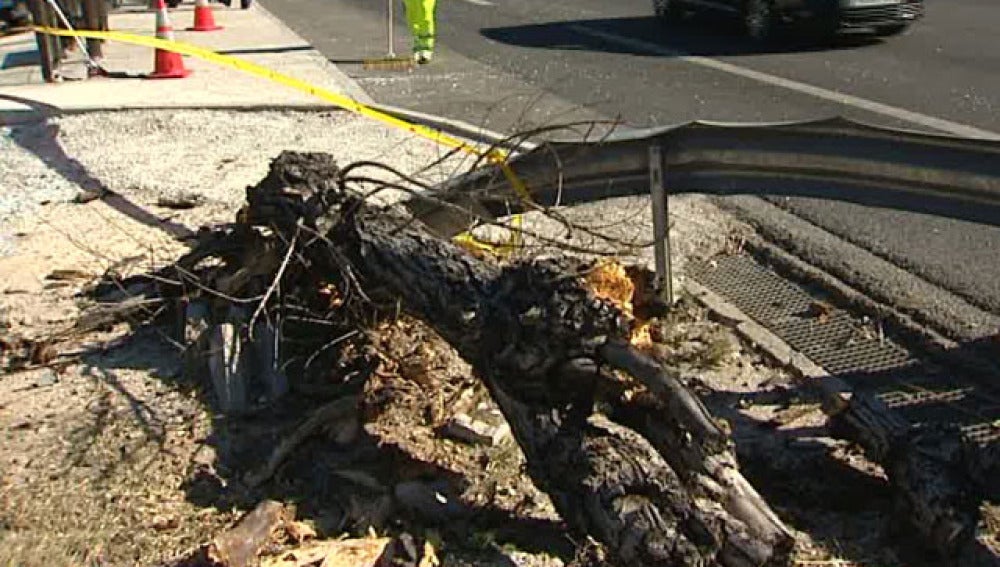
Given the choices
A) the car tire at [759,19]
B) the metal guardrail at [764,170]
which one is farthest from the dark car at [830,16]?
the metal guardrail at [764,170]

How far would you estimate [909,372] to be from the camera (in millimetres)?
5258

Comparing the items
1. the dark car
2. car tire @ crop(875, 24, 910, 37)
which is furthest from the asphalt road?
the dark car

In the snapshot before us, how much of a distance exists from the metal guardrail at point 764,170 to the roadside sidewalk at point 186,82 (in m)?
5.63

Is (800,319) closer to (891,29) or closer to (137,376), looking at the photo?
(137,376)

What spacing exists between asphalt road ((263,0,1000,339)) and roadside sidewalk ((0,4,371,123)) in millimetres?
548

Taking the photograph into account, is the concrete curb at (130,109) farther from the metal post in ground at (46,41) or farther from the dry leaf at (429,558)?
the dry leaf at (429,558)

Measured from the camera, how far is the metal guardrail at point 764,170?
488 centimetres

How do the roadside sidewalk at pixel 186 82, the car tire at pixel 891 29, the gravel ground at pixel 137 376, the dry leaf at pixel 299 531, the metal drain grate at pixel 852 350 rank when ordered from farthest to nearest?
the car tire at pixel 891 29 < the roadside sidewalk at pixel 186 82 < the metal drain grate at pixel 852 350 < the gravel ground at pixel 137 376 < the dry leaf at pixel 299 531

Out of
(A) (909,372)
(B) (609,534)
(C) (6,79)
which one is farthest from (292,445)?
(C) (6,79)

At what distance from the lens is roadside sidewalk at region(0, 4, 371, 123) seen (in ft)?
36.2

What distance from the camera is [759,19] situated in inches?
607

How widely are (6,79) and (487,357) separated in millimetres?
10596

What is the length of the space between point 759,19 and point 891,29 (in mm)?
1573

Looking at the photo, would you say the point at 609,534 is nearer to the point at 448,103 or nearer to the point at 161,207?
the point at 161,207
